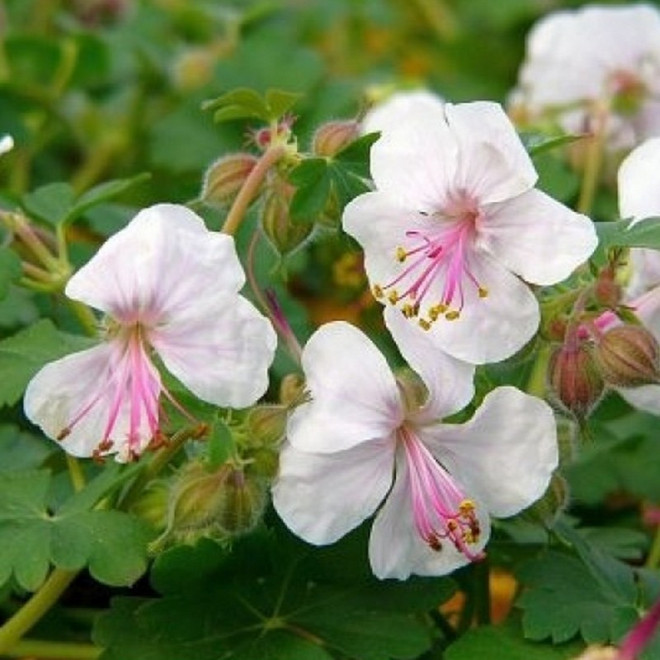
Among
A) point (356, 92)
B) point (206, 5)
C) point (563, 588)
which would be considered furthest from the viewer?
point (206, 5)

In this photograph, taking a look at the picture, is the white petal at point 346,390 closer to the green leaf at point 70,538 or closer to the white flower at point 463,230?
the white flower at point 463,230

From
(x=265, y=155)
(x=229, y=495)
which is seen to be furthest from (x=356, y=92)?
(x=229, y=495)

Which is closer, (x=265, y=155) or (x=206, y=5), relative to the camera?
(x=265, y=155)

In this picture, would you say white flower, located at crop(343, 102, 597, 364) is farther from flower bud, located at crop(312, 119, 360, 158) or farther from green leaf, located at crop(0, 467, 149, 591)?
green leaf, located at crop(0, 467, 149, 591)

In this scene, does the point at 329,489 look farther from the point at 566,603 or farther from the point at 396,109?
the point at 396,109

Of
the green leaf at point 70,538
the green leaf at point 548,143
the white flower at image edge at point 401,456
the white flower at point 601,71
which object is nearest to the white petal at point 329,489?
the white flower at image edge at point 401,456

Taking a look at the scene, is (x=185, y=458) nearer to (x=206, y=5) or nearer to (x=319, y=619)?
(x=319, y=619)

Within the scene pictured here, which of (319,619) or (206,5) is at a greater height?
(319,619)
